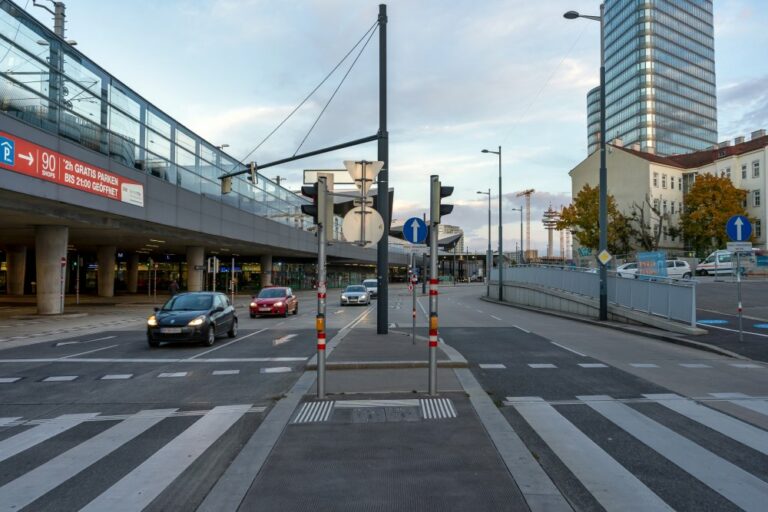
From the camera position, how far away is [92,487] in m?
4.64

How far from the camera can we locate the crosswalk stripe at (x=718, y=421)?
5852 millimetres

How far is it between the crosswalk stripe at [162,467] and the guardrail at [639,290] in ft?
43.6

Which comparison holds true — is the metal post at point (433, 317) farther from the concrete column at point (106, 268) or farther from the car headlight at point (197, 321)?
the concrete column at point (106, 268)

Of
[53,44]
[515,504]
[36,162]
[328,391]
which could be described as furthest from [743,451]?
[53,44]

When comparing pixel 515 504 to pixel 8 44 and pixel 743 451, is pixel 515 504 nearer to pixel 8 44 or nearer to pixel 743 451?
pixel 743 451

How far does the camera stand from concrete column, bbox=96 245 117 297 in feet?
144

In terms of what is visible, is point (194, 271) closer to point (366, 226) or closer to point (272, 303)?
point (272, 303)

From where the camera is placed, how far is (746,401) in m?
7.72

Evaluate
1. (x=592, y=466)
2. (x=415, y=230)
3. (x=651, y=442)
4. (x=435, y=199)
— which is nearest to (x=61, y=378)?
(x=415, y=230)

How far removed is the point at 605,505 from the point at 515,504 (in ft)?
2.21

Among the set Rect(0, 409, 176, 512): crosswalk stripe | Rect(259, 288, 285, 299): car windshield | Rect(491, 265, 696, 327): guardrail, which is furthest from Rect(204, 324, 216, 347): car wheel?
Rect(491, 265, 696, 327): guardrail

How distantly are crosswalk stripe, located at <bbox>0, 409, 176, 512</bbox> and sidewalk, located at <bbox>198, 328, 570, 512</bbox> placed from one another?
141cm

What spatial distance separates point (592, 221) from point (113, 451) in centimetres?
6060

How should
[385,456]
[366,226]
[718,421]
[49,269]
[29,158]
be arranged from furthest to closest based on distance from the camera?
[49,269], [29,158], [366,226], [718,421], [385,456]
